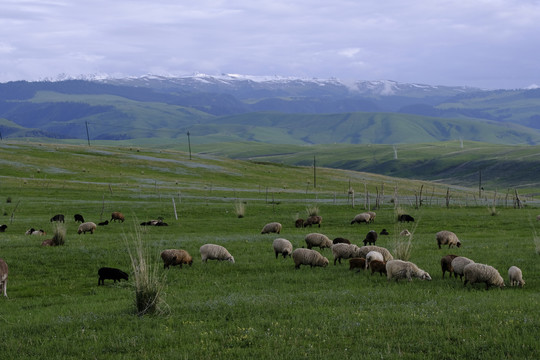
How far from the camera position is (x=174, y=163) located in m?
128

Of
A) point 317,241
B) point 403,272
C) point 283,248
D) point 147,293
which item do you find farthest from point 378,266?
point 147,293

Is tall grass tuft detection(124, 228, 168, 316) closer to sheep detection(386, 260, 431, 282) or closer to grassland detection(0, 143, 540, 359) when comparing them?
grassland detection(0, 143, 540, 359)

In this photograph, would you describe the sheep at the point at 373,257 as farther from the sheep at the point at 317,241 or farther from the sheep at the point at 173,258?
the sheep at the point at 173,258

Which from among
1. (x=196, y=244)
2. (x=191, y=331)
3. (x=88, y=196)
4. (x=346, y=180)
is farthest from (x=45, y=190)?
(x=346, y=180)

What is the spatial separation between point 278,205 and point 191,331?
1745 inches

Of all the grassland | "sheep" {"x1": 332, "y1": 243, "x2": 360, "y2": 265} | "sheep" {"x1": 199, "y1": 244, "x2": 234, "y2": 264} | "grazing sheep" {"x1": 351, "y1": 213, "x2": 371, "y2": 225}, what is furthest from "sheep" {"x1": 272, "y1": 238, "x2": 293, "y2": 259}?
"grazing sheep" {"x1": 351, "y1": 213, "x2": 371, "y2": 225}

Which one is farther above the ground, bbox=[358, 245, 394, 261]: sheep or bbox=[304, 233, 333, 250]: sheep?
bbox=[358, 245, 394, 261]: sheep

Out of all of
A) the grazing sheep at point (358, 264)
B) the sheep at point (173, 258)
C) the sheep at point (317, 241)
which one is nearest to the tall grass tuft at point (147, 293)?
the sheep at point (173, 258)

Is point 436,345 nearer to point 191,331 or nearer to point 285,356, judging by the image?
point 285,356

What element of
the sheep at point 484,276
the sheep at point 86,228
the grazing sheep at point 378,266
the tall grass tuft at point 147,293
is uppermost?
the tall grass tuft at point 147,293

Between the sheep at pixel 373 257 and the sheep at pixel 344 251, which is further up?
the sheep at pixel 373 257

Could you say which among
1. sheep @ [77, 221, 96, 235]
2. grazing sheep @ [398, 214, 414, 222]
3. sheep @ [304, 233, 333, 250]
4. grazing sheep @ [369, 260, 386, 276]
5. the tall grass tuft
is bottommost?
grazing sheep @ [398, 214, 414, 222]

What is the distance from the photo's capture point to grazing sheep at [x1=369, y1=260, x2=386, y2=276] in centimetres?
1919

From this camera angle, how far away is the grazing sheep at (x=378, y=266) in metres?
19.2
